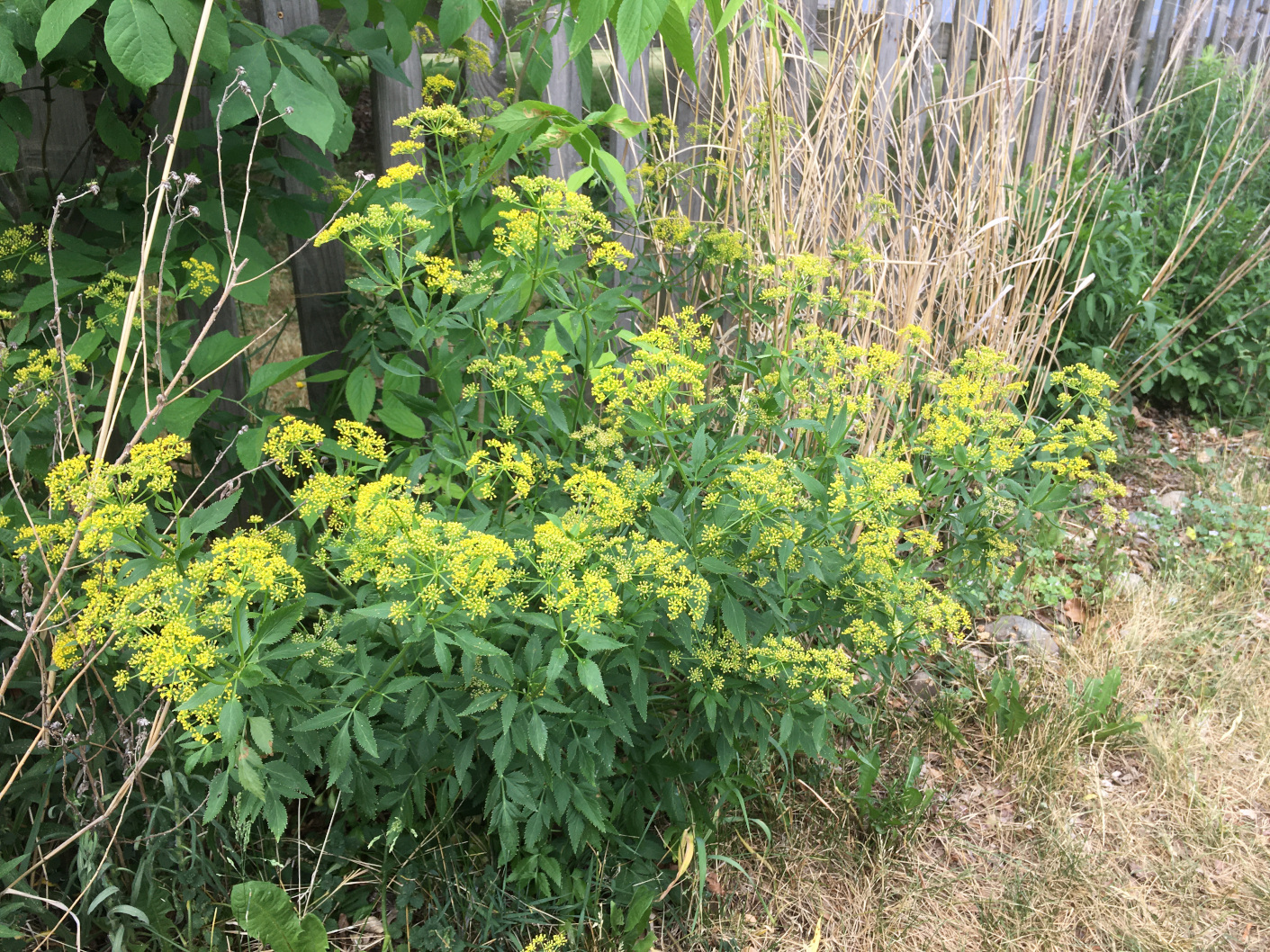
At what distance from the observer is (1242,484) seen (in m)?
3.85

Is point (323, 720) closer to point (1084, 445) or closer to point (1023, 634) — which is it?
point (1084, 445)

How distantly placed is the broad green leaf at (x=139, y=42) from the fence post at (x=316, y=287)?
0.88 metres

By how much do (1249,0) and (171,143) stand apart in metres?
7.27

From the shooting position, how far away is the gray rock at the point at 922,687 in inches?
109

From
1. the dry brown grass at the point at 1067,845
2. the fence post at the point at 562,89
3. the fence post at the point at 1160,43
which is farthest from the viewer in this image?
the fence post at the point at 1160,43

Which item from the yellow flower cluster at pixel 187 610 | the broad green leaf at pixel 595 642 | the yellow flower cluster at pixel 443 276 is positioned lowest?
the broad green leaf at pixel 595 642

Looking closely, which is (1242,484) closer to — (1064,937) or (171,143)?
(1064,937)

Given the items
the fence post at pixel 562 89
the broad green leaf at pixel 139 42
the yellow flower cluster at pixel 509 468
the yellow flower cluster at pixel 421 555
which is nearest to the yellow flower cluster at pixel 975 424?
the yellow flower cluster at pixel 509 468

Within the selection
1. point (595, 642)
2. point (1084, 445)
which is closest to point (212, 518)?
point (595, 642)

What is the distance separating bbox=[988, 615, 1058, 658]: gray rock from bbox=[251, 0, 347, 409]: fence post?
2.24 meters

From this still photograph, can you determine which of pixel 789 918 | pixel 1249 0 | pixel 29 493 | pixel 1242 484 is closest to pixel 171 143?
pixel 29 493

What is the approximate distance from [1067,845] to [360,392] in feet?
6.63

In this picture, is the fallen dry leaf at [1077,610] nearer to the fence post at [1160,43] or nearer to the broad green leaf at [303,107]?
the broad green leaf at [303,107]

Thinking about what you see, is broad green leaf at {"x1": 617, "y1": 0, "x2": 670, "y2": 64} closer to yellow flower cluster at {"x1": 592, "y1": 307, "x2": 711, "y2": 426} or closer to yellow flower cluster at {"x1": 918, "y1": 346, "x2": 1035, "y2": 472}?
yellow flower cluster at {"x1": 592, "y1": 307, "x2": 711, "y2": 426}
